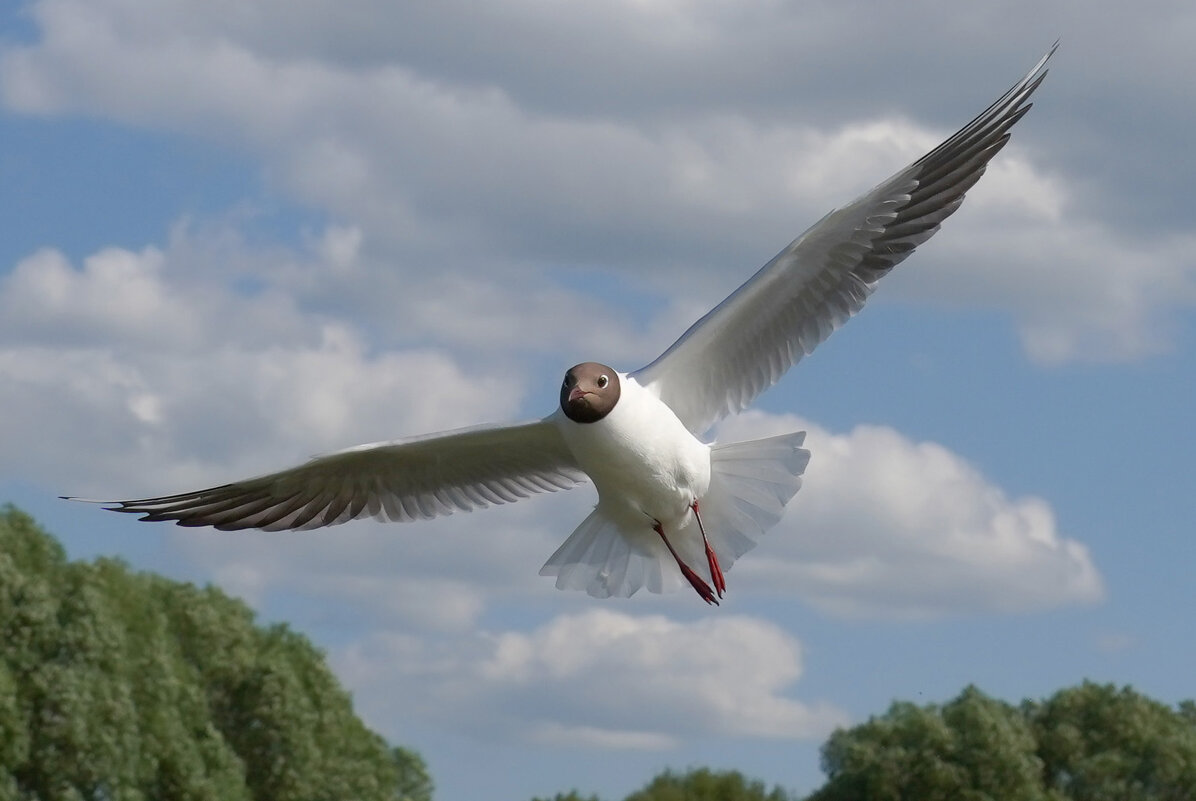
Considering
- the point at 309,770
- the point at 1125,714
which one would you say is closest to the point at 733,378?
the point at 309,770

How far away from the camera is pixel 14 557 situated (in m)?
35.9

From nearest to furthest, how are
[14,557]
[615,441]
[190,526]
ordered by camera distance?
[615,441] < [190,526] < [14,557]

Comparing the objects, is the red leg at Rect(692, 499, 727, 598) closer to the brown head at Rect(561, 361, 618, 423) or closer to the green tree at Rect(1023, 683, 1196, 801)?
the brown head at Rect(561, 361, 618, 423)

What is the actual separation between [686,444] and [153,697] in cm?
2674

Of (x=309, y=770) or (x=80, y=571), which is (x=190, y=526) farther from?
(x=309, y=770)

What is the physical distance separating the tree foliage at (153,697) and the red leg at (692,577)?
24.0 metres

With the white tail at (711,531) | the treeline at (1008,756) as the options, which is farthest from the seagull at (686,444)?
the treeline at (1008,756)

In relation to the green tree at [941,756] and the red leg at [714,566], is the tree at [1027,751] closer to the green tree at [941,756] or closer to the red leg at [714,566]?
the green tree at [941,756]

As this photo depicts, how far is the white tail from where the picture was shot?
10.4m

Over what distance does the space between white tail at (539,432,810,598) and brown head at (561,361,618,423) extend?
90 cm

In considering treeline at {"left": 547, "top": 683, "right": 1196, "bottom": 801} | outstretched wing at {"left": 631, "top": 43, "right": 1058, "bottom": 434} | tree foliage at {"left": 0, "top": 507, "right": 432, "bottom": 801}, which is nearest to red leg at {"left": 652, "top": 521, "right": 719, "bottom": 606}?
outstretched wing at {"left": 631, "top": 43, "right": 1058, "bottom": 434}

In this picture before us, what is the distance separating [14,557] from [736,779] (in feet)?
71.8

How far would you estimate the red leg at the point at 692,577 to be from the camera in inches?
406

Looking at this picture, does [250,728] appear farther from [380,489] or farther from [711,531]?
[711,531]
